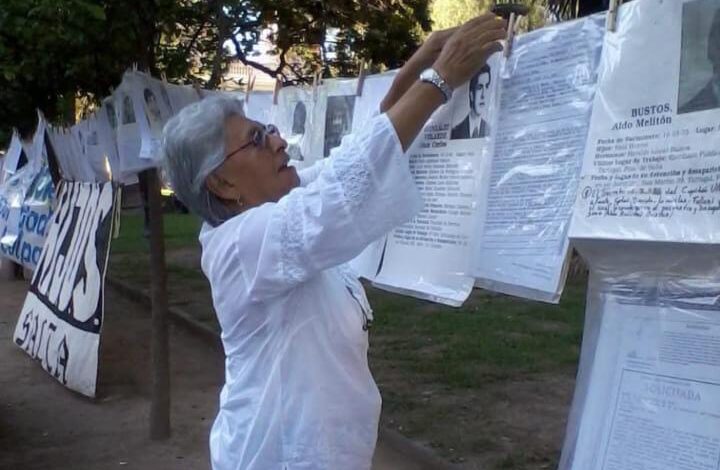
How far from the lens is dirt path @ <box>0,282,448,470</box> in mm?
6227

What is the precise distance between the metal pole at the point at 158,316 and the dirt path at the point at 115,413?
0.15 meters

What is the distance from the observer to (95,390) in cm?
757

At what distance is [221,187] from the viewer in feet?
7.51

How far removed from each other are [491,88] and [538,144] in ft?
0.70

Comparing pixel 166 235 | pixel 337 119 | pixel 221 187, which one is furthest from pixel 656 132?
pixel 166 235

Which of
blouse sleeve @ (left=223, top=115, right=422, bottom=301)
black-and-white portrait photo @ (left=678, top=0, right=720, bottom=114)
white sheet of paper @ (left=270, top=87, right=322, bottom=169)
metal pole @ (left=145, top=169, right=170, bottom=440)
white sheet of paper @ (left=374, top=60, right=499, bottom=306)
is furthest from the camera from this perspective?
metal pole @ (left=145, top=169, right=170, bottom=440)

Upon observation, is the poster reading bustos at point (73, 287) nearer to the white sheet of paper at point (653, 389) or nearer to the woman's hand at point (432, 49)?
the woman's hand at point (432, 49)

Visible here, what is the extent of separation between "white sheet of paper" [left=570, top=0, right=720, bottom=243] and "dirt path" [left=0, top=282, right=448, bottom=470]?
3.87m

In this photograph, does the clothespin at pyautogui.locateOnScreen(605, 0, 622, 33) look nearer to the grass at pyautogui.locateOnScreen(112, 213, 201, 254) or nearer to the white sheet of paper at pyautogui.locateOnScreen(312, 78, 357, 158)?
the white sheet of paper at pyautogui.locateOnScreen(312, 78, 357, 158)

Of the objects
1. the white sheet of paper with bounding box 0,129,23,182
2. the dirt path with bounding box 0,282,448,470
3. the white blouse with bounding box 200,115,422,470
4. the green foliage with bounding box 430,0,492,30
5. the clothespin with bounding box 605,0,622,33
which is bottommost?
the dirt path with bounding box 0,282,448,470

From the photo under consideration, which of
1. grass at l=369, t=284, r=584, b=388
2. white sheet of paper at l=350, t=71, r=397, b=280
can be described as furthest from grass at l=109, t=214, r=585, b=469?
white sheet of paper at l=350, t=71, r=397, b=280

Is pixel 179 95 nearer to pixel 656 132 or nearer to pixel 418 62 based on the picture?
pixel 418 62

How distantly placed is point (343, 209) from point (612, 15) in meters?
0.72

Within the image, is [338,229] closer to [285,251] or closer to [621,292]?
[285,251]
